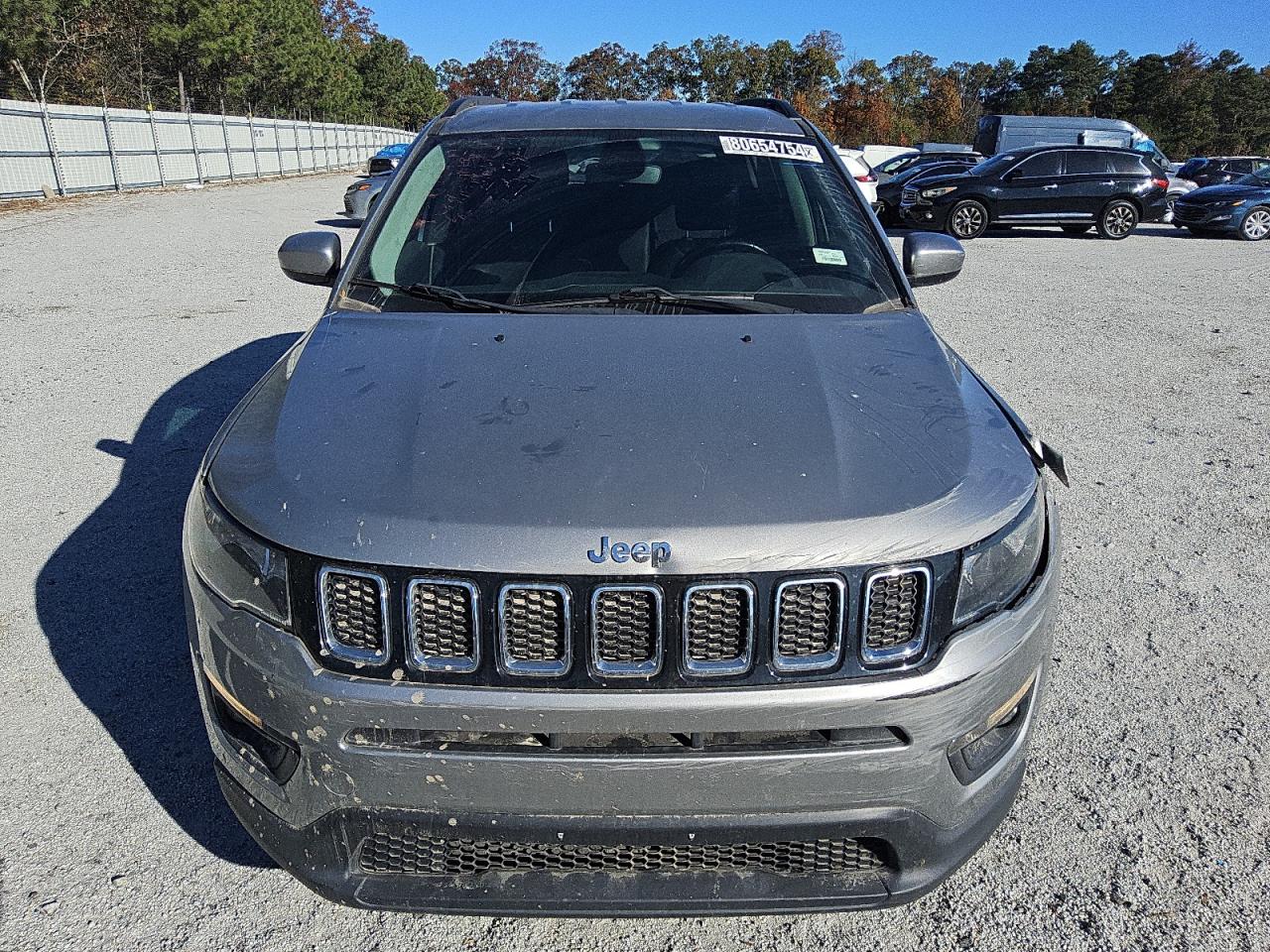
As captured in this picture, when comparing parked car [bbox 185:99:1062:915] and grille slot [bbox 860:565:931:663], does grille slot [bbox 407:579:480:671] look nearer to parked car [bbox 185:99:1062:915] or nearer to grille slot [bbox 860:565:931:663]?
parked car [bbox 185:99:1062:915]

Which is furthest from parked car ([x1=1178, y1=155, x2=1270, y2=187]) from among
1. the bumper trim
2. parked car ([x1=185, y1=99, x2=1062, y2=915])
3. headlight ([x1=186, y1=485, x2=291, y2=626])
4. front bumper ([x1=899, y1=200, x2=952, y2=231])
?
headlight ([x1=186, y1=485, x2=291, y2=626])

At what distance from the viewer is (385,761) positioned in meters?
1.77

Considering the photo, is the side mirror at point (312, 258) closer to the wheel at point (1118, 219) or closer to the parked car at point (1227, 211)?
the wheel at point (1118, 219)

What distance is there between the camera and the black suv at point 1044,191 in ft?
58.3

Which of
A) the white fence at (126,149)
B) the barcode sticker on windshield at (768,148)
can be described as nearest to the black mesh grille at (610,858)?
the barcode sticker on windshield at (768,148)

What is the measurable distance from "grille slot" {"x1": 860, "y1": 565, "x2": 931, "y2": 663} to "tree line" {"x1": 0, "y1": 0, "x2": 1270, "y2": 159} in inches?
1600

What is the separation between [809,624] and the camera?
176 cm

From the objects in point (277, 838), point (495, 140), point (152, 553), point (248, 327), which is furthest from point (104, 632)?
point (248, 327)

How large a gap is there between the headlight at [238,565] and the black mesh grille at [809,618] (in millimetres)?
953

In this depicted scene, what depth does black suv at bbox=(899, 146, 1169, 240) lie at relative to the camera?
1777cm

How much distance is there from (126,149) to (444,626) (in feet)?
93.9

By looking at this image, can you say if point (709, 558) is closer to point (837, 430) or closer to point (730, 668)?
point (730, 668)

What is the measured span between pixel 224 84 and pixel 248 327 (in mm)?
46622

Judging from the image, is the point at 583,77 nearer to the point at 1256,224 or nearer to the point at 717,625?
the point at 1256,224
